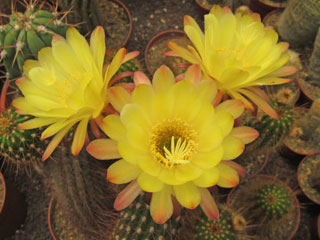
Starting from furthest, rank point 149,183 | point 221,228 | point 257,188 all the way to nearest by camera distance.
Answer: point 257,188
point 221,228
point 149,183

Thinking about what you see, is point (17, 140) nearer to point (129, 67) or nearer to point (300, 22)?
point (129, 67)

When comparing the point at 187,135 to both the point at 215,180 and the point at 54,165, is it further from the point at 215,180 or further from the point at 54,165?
the point at 54,165

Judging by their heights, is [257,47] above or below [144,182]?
above

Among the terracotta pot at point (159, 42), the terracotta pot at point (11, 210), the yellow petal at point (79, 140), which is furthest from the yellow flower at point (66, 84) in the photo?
the terracotta pot at point (159, 42)

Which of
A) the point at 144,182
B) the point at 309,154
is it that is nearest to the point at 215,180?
the point at 144,182

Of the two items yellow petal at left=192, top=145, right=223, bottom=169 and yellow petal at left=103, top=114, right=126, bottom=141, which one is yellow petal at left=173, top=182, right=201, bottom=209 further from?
yellow petal at left=103, top=114, right=126, bottom=141

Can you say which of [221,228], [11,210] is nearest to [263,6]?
[221,228]
